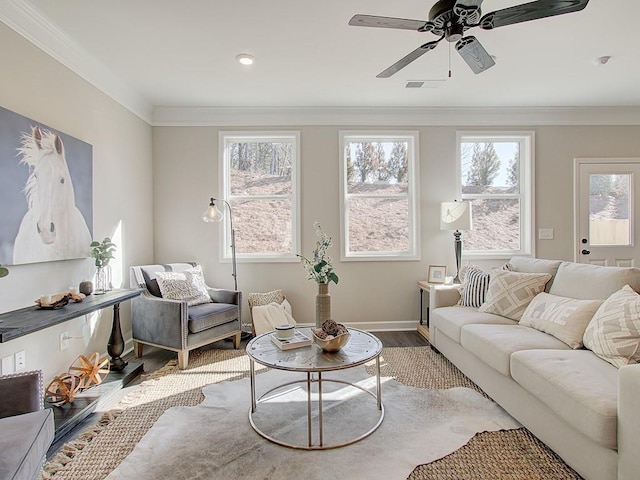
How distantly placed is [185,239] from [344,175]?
2038 millimetres

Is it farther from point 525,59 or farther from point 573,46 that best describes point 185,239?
point 573,46

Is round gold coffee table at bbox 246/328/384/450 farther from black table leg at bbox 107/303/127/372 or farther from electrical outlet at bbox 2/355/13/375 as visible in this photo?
electrical outlet at bbox 2/355/13/375

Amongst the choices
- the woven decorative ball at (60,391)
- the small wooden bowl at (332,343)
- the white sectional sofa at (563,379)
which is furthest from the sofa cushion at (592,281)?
the woven decorative ball at (60,391)

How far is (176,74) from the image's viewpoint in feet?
10.7

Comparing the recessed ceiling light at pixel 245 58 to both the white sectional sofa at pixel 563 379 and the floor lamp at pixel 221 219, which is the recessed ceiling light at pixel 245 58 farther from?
the white sectional sofa at pixel 563 379

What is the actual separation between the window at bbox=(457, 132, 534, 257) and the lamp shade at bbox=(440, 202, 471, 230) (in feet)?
1.76

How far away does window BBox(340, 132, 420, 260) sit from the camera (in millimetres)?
4348

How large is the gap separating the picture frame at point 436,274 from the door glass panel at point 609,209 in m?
1.90

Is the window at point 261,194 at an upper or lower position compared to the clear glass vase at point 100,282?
upper

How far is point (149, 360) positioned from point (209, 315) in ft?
2.30

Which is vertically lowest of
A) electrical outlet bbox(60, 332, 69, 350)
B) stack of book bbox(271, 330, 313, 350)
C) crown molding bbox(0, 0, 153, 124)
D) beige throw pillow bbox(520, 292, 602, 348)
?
electrical outlet bbox(60, 332, 69, 350)

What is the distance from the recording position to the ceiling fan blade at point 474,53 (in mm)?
1998

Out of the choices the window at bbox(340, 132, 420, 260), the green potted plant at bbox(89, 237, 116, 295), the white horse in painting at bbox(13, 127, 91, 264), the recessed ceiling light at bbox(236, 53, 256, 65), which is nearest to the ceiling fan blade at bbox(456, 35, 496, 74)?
the recessed ceiling light at bbox(236, 53, 256, 65)

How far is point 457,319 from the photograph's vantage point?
9.52 ft
